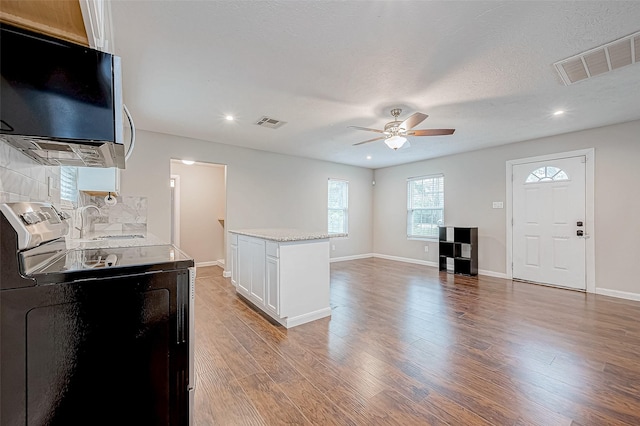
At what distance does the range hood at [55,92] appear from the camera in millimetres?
825

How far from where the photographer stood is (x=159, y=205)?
14.2 feet

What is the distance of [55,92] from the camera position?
882mm

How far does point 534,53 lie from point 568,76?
26.2 inches

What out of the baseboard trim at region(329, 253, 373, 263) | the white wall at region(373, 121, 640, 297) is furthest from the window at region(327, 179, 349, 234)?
the white wall at region(373, 121, 640, 297)

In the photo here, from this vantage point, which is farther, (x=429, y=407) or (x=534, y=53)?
(x=534, y=53)

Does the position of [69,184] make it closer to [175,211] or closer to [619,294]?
[175,211]

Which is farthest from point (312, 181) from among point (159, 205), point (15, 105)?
point (15, 105)

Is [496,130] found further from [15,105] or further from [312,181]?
[15,105]

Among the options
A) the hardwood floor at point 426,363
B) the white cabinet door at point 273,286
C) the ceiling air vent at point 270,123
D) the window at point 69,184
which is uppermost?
the ceiling air vent at point 270,123

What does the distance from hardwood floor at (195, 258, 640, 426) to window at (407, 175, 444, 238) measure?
257 centimetres

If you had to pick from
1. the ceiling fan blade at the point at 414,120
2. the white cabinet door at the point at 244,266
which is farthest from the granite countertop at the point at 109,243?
the ceiling fan blade at the point at 414,120

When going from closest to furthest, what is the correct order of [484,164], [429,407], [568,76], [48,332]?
[48,332]
[429,407]
[568,76]
[484,164]

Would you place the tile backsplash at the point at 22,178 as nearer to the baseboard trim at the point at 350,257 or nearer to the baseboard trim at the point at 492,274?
the baseboard trim at the point at 350,257

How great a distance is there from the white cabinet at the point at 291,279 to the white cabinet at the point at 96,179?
1506mm
